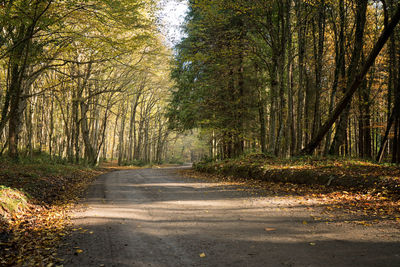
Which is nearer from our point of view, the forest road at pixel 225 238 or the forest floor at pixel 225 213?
the forest road at pixel 225 238

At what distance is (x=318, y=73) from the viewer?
15281mm

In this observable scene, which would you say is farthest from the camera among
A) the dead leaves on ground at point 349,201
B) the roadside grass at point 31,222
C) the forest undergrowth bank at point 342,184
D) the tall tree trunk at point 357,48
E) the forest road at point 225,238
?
the tall tree trunk at point 357,48

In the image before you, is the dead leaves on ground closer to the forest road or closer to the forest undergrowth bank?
the forest undergrowth bank

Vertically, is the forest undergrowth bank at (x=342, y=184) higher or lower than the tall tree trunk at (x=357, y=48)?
lower

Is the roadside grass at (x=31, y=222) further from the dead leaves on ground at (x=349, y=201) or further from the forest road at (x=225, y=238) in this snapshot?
the dead leaves on ground at (x=349, y=201)

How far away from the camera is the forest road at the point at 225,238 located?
3.52 meters

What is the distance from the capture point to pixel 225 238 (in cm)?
435

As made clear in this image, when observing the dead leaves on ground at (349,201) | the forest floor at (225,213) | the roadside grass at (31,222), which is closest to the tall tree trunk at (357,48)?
the forest floor at (225,213)

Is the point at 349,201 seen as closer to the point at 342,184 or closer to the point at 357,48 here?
the point at 342,184

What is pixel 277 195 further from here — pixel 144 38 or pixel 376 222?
pixel 144 38

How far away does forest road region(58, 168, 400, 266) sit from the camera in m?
3.52

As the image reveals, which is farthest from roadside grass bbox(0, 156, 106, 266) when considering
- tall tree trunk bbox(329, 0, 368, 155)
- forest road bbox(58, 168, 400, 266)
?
tall tree trunk bbox(329, 0, 368, 155)

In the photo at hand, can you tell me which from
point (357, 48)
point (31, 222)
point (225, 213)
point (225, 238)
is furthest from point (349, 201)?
point (357, 48)

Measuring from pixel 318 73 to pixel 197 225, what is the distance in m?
13.1
